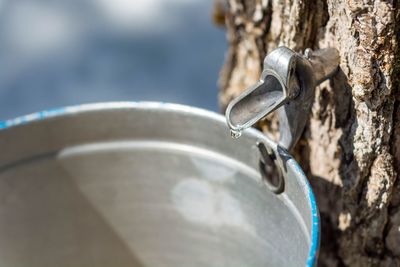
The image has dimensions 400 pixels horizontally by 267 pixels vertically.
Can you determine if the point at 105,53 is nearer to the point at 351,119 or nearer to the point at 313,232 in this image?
the point at 351,119

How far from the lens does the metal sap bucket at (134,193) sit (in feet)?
3.92

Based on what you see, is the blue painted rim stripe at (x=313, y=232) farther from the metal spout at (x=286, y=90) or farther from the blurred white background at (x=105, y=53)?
the blurred white background at (x=105, y=53)

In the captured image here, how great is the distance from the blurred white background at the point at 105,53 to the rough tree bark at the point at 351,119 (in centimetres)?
127

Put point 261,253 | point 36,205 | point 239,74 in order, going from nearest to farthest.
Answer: point 261,253, point 36,205, point 239,74

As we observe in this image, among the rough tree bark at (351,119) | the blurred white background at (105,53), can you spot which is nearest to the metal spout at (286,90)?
the rough tree bark at (351,119)

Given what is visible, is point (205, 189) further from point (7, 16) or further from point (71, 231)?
point (7, 16)

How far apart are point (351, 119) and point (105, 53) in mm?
1691

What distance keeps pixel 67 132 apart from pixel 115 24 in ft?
5.07

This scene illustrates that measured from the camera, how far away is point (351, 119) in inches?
44.3

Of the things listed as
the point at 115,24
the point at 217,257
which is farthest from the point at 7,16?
the point at 217,257

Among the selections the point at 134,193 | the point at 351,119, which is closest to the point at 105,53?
the point at 134,193

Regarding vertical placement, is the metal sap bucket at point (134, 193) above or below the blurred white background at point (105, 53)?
above

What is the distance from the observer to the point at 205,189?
129cm

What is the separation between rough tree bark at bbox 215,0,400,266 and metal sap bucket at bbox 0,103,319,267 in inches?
5.3
